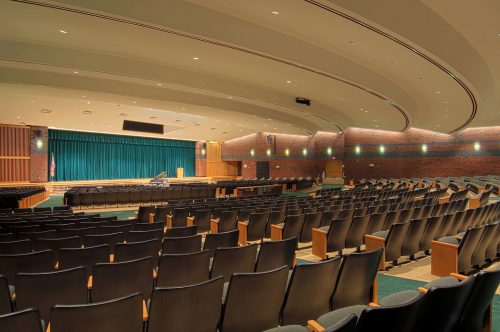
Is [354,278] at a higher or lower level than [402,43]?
lower

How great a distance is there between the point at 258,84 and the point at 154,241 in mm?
11643

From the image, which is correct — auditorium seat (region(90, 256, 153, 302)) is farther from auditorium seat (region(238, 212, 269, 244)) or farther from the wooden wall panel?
the wooden wall panel

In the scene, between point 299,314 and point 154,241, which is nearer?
point 299,314

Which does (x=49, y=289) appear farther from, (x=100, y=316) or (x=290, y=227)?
(x=290, y=227)

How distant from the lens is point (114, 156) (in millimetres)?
29922

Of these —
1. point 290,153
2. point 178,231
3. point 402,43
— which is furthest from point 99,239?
point 290,153

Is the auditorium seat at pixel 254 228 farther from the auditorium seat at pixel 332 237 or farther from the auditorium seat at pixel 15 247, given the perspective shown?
the auditorium seat at pixel 15 247

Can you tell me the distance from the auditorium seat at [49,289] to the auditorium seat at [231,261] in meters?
1.22

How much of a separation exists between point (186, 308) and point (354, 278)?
5.06 feet

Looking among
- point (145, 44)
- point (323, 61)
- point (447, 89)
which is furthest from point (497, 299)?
point (447, 89)

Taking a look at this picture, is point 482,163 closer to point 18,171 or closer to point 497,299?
point 497,299

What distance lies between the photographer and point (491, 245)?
4.61 m

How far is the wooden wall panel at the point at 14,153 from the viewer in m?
21.7

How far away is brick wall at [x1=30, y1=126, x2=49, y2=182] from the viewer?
73.2 ft
